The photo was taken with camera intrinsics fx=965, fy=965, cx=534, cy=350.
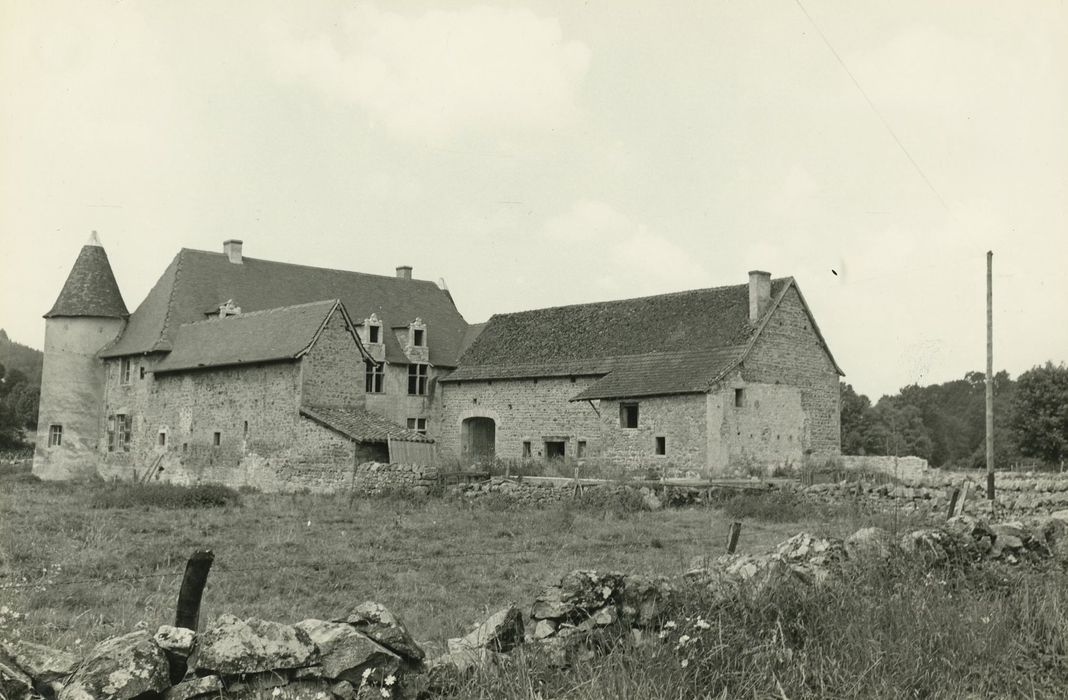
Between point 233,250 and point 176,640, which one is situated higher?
point 233,250

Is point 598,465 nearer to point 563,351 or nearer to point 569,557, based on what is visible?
point 563,351

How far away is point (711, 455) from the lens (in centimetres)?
3181

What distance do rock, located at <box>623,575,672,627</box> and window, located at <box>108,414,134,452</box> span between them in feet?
117

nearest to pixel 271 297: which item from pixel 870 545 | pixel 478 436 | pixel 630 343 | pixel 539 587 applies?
pixel 478 436

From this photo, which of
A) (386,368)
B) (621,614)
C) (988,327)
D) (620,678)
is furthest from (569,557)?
(386,368)

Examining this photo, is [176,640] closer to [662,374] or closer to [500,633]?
[500,633]

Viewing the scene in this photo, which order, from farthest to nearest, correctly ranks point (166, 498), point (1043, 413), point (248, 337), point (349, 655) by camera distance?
point (1043, 413) → point (248, 337) → point (166, 498) → point (349, 655)

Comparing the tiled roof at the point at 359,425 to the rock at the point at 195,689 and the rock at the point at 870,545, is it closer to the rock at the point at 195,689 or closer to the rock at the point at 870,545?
the rock at the point at 870,545

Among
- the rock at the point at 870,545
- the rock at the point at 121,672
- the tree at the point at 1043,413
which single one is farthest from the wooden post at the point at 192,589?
the tree at the point at 1043,413

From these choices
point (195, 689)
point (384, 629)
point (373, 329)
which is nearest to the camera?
point (195, 689)

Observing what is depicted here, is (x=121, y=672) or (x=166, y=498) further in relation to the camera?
(x=166, y=498)

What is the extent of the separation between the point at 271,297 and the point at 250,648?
37.0m

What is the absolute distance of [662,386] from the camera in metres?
33.5

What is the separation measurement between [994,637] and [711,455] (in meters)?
24.8
